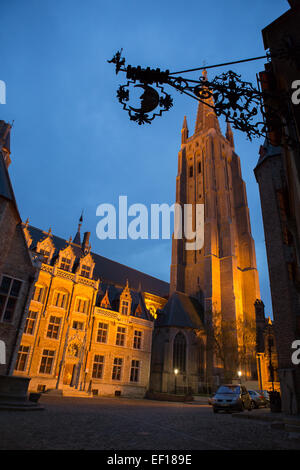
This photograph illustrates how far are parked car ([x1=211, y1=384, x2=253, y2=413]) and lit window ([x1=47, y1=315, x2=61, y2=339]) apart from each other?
1707 centimetres

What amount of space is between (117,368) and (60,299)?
1006cm

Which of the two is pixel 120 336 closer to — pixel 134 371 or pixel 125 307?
pixel 125 307

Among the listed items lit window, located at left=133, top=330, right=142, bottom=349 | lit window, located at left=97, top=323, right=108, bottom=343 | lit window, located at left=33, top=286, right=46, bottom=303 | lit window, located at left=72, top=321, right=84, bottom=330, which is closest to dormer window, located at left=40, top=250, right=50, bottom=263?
lit window, located at left=33, top=286, right=46, bottom=303

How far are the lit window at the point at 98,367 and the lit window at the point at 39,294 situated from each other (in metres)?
8.51

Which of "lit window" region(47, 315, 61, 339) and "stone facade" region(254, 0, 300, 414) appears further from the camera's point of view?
"lit window" region(47, 315, 61, 339)

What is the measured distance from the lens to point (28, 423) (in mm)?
7438

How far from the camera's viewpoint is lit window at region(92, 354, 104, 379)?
96.5ft

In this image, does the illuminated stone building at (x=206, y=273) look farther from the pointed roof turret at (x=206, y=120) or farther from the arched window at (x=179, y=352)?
the pointed roof turret at (x=206, y=120)

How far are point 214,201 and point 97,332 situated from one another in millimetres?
30026

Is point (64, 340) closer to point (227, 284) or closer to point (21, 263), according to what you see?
point (21, 263)

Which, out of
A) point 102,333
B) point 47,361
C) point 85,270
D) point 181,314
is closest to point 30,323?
point 47,361

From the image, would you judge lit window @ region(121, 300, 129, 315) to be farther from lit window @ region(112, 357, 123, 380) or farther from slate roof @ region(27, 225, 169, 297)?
slate roof @ region(27, 225, 169, 297)

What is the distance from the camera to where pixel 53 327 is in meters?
27.2

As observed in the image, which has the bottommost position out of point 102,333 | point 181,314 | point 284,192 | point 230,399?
point 230,399
